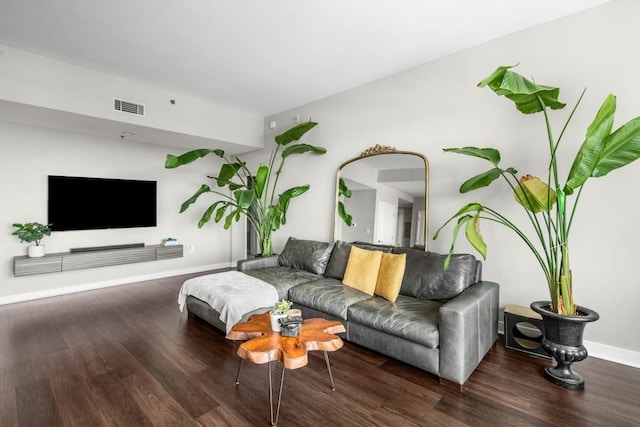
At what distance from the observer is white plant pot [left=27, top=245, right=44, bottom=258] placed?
3854mm

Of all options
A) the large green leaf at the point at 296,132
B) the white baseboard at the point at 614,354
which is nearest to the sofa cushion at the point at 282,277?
the large green leaf at the point at 296,132

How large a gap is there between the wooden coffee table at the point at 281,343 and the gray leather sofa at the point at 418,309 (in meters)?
0.54

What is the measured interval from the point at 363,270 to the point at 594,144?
82.4 inches

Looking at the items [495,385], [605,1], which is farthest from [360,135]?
A: [495,385]

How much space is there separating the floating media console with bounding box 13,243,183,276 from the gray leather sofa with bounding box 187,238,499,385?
1.97 meters

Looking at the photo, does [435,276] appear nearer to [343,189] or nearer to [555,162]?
[555,162]

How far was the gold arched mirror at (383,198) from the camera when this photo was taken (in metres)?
3.39

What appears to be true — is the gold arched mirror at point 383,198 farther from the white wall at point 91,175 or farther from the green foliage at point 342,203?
the white wall at point 91,175

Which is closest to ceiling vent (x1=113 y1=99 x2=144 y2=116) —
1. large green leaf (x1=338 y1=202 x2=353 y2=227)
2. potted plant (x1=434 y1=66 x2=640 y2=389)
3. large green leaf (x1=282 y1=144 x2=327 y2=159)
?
large green leaf (x1=282 y1=144 x2=327 y2=159)

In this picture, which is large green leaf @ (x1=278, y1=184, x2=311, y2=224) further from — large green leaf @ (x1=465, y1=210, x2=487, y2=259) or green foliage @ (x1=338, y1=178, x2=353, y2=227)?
large green leaf @ (x1=465, y1=210, x2=487, y2=259)

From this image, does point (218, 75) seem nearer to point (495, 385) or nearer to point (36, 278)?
point (36, 278)

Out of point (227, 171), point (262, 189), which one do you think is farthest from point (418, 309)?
point (227, 171)

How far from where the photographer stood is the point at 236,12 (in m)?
2.50

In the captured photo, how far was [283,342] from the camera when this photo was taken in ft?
6.06
